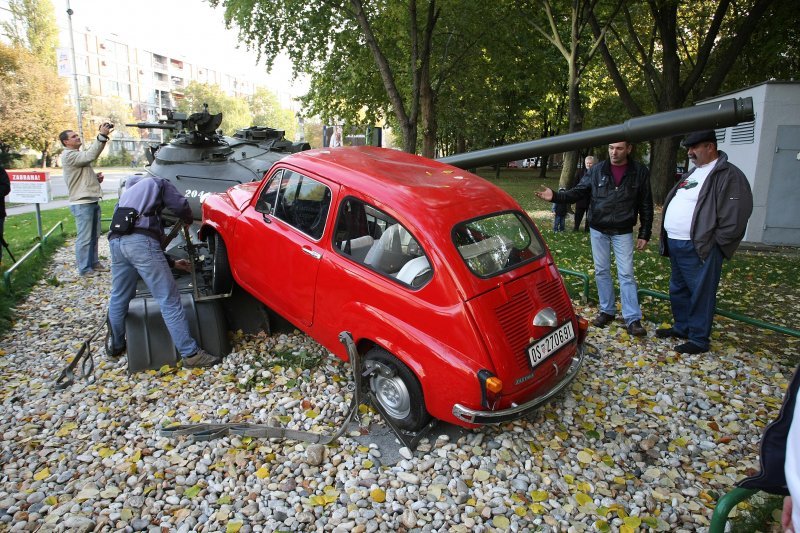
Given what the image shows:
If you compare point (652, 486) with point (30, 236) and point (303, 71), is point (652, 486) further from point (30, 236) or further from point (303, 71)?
point (303, 71)

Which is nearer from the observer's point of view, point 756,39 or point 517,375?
point 517,375

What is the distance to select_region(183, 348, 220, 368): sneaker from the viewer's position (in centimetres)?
519

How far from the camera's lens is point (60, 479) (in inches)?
143

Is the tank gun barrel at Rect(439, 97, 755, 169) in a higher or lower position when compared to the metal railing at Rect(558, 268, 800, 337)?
higher

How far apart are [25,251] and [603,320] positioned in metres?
10.4

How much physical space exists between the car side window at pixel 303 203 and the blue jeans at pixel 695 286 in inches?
145

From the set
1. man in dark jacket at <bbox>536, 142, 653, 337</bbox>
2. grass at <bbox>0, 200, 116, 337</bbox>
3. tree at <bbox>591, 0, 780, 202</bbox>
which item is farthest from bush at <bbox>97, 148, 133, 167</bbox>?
man in dark jacket at <bbox>536, 142, 653, 337</bbox>

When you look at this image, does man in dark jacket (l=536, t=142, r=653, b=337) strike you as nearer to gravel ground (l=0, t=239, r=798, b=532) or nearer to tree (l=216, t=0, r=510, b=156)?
gravel ground (l=0, t=239, r=798, b=532)

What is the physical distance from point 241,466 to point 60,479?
1241mm

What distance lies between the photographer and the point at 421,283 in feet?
12.4

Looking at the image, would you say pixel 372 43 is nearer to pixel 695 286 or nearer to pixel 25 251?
pixel 25 251

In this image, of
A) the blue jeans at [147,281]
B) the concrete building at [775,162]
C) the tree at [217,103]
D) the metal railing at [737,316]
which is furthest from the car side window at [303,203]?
the tree at [217,103]

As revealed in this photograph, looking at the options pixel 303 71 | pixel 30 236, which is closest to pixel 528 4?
pixel 303 71

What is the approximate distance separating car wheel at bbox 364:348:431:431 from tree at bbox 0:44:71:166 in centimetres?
4454
